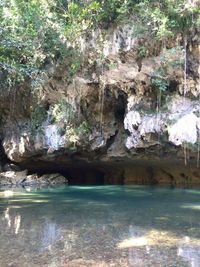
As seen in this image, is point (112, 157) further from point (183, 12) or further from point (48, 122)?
point (183, 12)

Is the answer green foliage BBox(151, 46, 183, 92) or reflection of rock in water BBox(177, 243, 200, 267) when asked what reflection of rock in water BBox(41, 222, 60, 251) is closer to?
reflection of rock in water BBox(177, 243, 200, 267)

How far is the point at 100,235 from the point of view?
6059 mm

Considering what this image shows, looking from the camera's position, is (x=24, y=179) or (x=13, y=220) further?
(x=24, y=179)

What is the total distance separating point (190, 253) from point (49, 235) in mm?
2359

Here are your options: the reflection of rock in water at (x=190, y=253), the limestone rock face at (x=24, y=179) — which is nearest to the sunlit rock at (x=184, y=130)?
the reflection of rock in water at (x=190, y=253)

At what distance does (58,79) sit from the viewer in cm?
1445

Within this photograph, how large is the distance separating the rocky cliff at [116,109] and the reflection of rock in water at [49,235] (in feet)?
21.2

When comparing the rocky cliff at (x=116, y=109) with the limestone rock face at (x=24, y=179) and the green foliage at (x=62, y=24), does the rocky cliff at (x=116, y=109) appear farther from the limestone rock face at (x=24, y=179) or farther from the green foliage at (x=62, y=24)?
the limestone rock face at (x=24, y=179)

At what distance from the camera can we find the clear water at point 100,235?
471cm

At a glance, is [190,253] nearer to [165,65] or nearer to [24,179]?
[165,65]

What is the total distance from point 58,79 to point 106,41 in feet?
8.35

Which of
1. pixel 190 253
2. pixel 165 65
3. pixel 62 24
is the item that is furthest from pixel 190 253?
pixel 62 24

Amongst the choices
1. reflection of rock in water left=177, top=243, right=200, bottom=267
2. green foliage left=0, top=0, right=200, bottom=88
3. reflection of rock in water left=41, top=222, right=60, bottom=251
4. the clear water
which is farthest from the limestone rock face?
reflection of rock in water left=177, top=243, right=200, bottom=267

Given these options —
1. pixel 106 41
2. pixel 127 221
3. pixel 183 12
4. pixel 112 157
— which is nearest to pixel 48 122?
pixel 112 157
